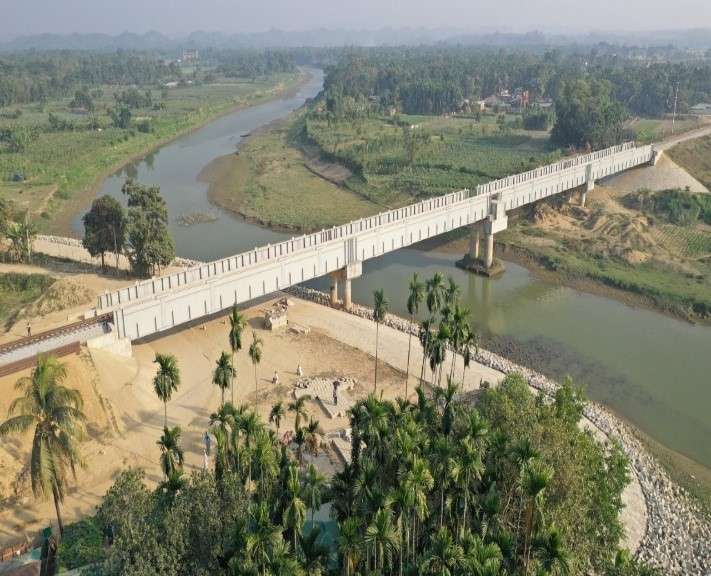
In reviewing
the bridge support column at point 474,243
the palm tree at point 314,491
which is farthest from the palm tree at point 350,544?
the bridge support column at point 474,243

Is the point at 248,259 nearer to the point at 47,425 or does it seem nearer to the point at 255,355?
the point at 255,355

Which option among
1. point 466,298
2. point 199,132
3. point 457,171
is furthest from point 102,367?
point 199,132

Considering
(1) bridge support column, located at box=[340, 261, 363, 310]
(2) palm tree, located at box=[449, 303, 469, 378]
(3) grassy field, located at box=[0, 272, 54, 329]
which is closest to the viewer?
(2) palm tree, located at box=[449, 303, 469, 378]

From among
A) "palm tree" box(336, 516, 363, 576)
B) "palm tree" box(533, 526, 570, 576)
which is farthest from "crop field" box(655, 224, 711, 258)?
"palm tree" box(336, 516, 363, 576)

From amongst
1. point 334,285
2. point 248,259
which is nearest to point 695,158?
A: point 334,285

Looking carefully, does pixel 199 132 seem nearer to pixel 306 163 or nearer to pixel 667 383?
pixel 306 163

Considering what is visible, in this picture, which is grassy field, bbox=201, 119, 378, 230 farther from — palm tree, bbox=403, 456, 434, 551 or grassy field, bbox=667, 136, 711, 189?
palm tree, bbox=403, 456, 434, 551
